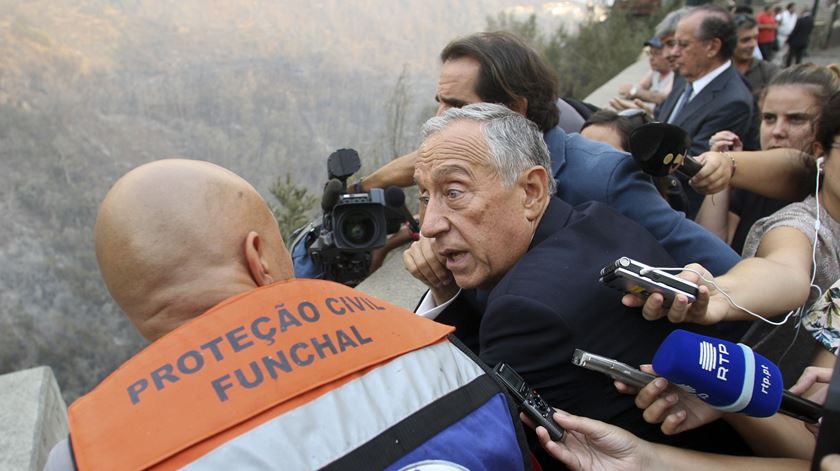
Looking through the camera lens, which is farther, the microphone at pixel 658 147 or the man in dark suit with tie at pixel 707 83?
the man in dark suit with tie at pixel 707 83

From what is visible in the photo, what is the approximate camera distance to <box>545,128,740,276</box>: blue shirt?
2.22 metres

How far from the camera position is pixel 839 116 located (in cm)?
194

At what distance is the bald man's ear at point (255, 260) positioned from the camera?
132 centimetres

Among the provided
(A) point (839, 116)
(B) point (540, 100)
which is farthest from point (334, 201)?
(A) point (839, 116)

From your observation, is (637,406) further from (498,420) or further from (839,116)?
(839,116)

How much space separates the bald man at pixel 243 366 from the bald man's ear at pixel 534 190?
2.41 feet

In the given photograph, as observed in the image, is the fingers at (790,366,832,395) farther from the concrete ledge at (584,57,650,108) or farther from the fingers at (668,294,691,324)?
the concrete ledge at (584,57,650,108)

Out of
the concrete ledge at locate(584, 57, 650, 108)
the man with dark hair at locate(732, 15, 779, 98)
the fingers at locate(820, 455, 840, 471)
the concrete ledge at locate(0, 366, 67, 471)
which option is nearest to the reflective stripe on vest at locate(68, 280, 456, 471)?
the fingers at locate(820, 455, 840, 471)

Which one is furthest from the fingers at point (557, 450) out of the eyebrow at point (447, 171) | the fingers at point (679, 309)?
the eyebrow at point (447, 171)

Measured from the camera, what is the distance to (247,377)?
1.03 m

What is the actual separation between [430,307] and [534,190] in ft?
2.09

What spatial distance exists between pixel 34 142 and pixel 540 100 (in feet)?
9.17

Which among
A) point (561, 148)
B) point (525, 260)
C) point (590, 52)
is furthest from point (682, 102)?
point (590, 52)

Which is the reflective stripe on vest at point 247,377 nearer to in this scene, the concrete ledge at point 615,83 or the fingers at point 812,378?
the fingers at point 812,378
